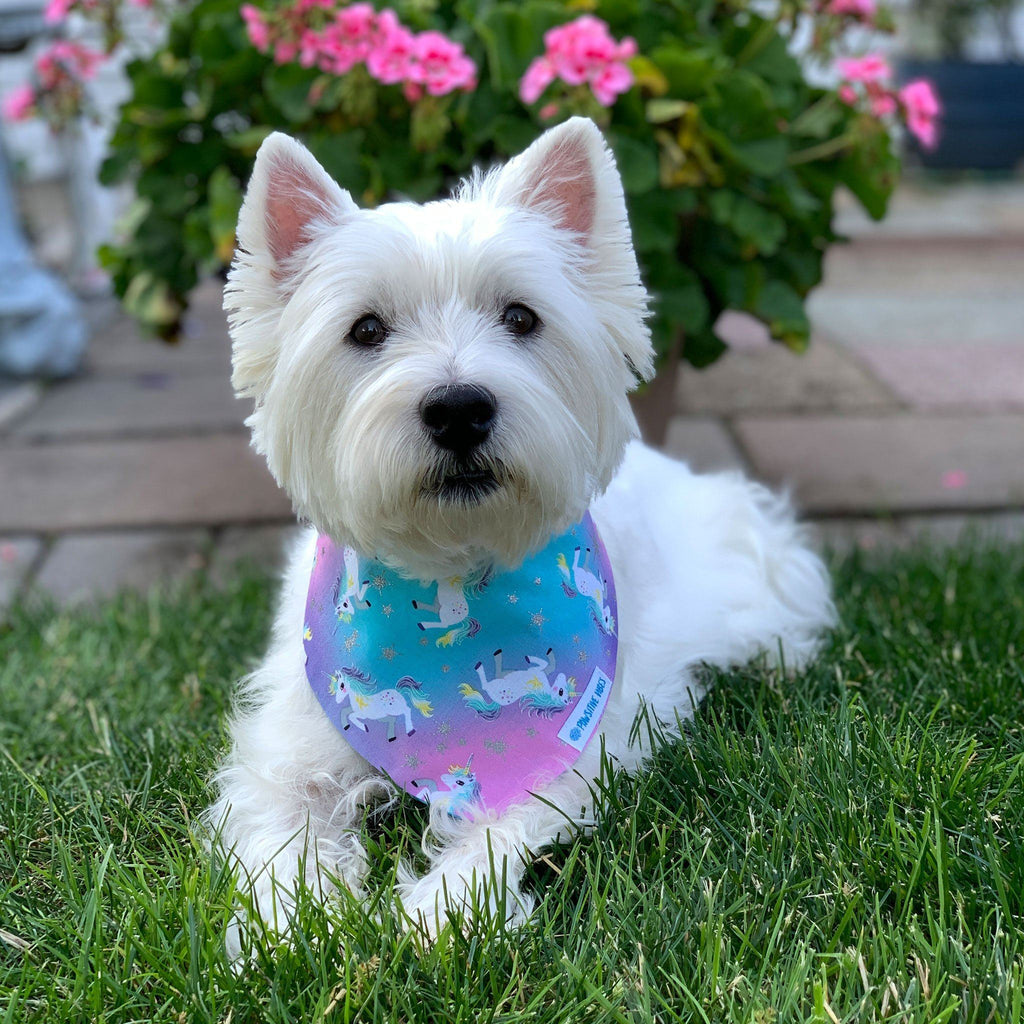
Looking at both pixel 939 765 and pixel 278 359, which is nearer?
pixel 278 359

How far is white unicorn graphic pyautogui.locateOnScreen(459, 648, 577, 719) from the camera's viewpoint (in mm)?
2047

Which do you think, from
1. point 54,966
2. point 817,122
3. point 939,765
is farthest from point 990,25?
point 54,966

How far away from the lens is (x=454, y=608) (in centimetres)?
204

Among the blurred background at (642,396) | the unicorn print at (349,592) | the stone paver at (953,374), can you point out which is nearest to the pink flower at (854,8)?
the blurred background at (642,396)

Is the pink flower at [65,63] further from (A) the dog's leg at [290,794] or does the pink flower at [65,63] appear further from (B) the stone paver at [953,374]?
(B) the stone paver at [953,374]

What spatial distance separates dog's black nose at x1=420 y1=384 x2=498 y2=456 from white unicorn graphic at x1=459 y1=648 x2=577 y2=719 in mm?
467

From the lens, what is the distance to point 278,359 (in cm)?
191

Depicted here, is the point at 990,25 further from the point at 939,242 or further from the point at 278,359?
the point at 278,359

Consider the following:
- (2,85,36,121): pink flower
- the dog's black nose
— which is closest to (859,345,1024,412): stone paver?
(2,85,36,121): pink flower

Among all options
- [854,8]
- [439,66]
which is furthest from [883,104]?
[439,66]

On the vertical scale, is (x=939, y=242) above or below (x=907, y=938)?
below

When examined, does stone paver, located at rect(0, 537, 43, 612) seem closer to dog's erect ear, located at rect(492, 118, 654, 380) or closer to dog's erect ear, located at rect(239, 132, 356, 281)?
dog's erect ear, located at rect(239, 132, 356, 281)

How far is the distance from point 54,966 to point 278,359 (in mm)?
993

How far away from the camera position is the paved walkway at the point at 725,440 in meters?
4.07
